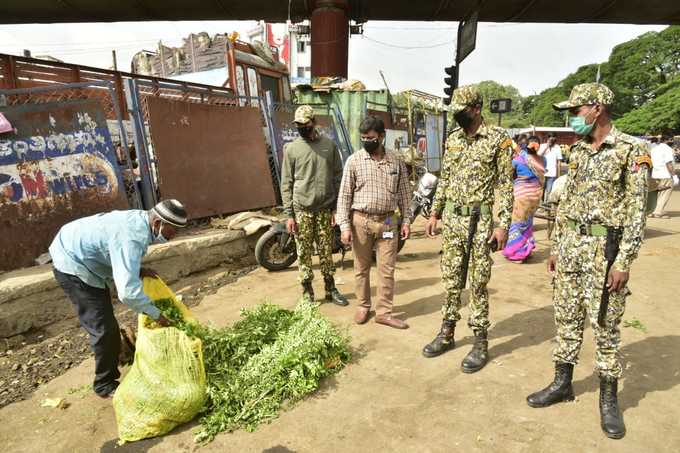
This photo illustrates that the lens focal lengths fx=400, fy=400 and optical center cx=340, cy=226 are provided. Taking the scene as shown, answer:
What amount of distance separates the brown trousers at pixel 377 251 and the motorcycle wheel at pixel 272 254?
2.06 metres

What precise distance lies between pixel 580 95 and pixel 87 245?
10.9ft

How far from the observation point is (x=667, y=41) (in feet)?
143

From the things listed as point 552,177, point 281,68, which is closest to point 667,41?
point 552,177

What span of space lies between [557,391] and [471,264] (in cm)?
104

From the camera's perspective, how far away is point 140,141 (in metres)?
5.75

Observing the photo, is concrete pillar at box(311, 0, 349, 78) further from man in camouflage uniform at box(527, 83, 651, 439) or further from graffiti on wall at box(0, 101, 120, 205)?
man in camouflage uniform at box(527, 83, 651, 439)

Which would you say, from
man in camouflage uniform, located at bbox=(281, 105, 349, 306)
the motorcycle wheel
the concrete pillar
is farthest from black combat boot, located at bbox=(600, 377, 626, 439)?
the concrete pillar

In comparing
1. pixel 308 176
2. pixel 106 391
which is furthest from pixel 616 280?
pixel 106 391

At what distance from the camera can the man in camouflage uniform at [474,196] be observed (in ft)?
9.98

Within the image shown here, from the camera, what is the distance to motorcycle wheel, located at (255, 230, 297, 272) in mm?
5793

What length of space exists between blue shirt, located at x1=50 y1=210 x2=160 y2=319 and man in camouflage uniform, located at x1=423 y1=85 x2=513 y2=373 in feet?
7.46

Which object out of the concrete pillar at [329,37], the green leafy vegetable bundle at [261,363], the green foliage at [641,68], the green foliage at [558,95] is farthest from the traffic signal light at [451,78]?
the green foliage at [558,95]

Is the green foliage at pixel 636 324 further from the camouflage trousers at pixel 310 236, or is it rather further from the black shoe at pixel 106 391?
the black shoe at pixel 106 391

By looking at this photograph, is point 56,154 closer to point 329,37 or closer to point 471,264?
point 471,264
